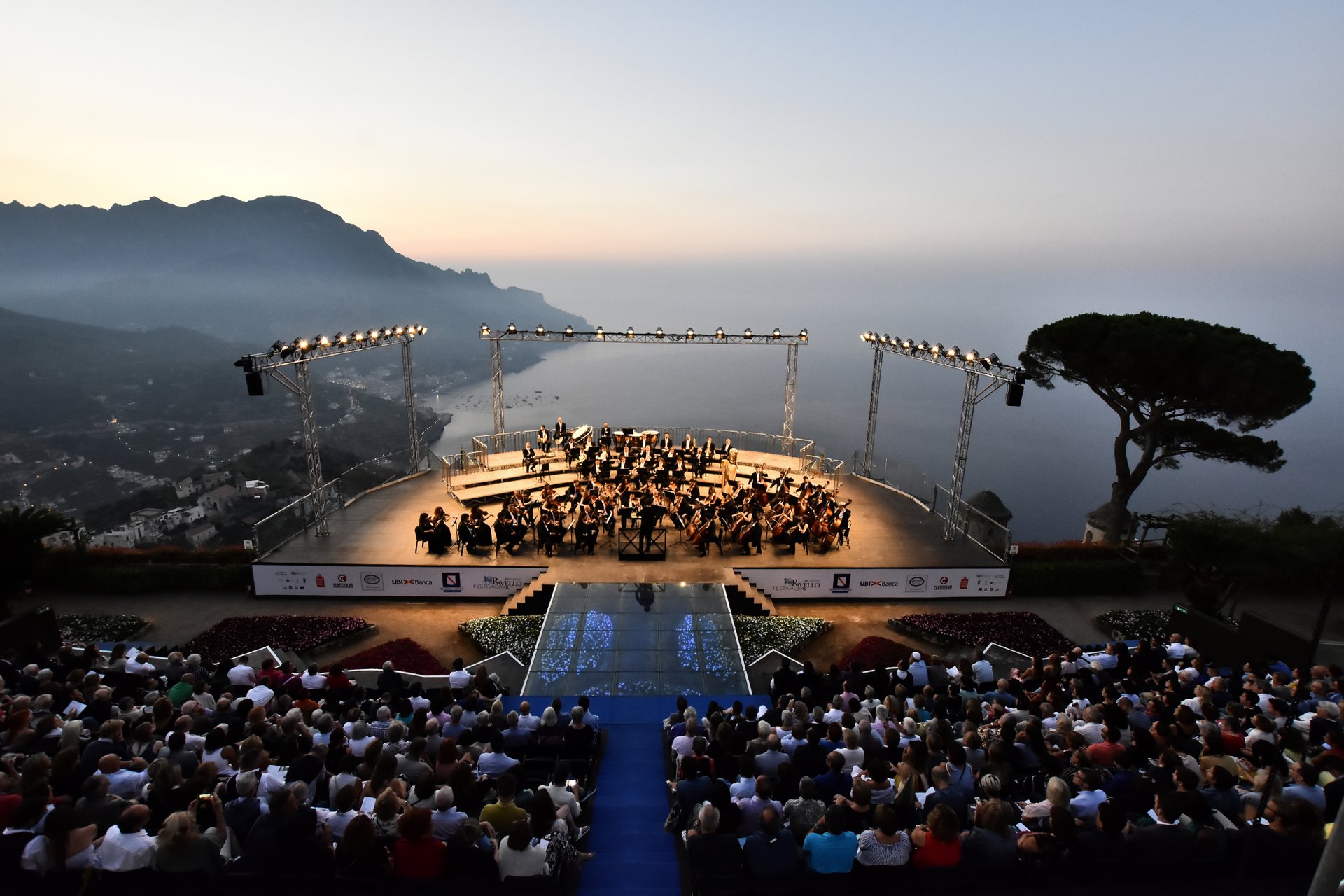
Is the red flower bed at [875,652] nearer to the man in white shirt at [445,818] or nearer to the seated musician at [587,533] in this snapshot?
the seated musician at [587,533]

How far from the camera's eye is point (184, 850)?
4.50 m

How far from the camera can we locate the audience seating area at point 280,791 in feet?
14.9

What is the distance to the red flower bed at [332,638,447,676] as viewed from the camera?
12.1 m

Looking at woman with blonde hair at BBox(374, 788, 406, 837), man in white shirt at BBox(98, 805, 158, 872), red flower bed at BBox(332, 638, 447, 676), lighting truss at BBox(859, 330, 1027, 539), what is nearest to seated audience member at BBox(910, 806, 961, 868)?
woman with blonde hair at BBox(374, 788, 406, 837)

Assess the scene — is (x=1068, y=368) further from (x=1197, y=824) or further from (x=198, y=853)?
(x=198, y=853)

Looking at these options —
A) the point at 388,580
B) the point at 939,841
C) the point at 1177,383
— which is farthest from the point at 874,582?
the point at 1177,383

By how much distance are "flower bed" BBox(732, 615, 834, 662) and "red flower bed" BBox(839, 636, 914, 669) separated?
864 millimetres

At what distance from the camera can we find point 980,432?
140500 millimetres

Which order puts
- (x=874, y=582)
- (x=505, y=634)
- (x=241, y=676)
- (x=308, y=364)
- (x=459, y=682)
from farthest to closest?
(x=308, y=364)
(x=874, y=582)
(x=505, y=634)
(x=459, y=682)
(x=241, y=676)

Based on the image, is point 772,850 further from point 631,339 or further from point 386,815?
point 631,339

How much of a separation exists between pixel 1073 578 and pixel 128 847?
18453 mm

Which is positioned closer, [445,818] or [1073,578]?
[445,818]

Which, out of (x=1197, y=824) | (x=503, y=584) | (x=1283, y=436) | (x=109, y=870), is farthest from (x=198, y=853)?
(x=1283, y=436)

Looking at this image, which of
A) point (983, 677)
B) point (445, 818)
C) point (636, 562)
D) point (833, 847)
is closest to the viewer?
point (833, 847)
